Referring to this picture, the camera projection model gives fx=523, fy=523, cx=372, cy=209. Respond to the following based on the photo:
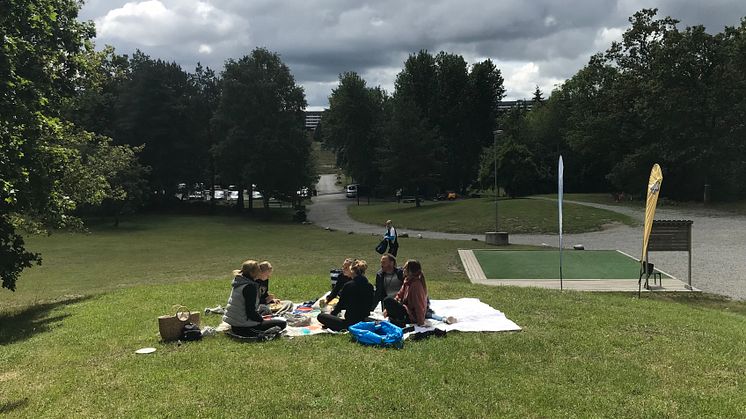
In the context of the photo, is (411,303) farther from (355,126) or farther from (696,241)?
(355,126)

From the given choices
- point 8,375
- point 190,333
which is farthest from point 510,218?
point 8,375

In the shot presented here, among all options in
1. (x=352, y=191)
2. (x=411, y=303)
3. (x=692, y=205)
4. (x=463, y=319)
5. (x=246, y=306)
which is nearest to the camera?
(x=246, y=306)

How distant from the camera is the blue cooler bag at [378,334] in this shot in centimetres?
797

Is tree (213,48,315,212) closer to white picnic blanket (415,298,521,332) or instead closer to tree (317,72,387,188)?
tree (317,72,387,188)

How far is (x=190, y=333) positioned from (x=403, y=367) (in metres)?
3.65

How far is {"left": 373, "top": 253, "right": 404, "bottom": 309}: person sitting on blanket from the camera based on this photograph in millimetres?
10000

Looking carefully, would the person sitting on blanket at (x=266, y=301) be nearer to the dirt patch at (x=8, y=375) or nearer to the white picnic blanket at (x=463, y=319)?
the white picnic blanket at (x=463, y=319)

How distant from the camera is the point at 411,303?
30.5ft

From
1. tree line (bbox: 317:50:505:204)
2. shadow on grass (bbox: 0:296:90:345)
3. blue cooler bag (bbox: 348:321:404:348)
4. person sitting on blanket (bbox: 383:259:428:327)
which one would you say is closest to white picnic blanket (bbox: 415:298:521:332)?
person sitting on blanket (bbox: 383:259:428:327)

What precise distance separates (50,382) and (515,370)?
6.01 metres

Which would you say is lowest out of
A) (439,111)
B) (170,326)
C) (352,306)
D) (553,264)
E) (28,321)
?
(553,264)

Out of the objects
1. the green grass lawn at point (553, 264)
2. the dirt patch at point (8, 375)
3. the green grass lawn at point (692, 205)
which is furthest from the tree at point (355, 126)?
the dirt patch at point (8, 375)

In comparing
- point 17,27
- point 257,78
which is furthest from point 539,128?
point 17,27

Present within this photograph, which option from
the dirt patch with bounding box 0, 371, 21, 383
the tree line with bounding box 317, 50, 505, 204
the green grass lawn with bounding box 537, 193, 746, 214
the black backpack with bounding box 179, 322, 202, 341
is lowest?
the dirt patch with bounding box 0, 371, 21, 383
